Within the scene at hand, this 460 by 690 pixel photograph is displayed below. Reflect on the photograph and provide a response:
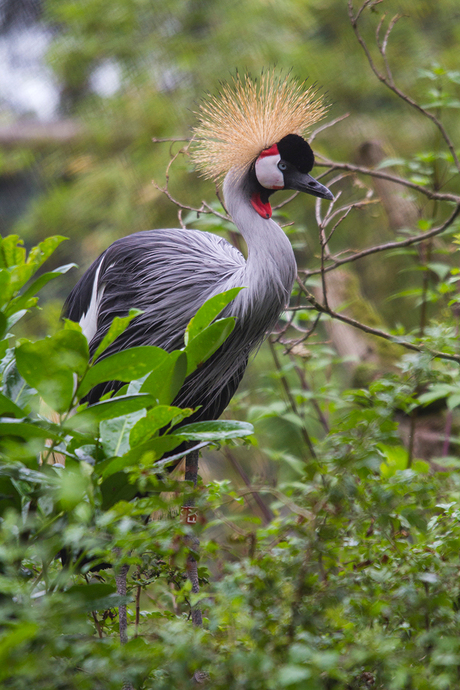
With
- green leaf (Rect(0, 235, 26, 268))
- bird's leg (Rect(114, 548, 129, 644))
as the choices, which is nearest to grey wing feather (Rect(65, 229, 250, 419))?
bird's leg (Rect(114, 548, 129, 644))

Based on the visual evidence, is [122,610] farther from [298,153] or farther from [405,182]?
[405,182]

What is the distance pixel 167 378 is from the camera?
781 mm

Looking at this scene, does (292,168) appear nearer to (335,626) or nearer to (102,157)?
(335,626)

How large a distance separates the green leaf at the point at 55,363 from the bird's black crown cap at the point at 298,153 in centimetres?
101

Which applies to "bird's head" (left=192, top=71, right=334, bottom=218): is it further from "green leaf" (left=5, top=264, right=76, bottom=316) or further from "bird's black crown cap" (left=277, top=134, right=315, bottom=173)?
"green leaf" (left=5, top=264, right=76, bottom=316)

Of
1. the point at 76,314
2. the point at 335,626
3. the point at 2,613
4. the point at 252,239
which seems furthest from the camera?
the point at 76,314

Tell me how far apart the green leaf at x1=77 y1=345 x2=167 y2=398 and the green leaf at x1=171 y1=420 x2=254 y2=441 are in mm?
102

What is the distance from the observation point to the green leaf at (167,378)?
2.52 ft

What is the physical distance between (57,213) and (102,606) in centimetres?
350

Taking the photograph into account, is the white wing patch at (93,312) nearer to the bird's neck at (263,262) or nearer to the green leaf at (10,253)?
the bird's neck at (263,262)

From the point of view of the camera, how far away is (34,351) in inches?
27.1

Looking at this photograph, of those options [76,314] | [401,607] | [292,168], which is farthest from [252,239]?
[401,607]

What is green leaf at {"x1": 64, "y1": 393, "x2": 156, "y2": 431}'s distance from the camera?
2.35 ft

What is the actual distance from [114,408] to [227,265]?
923 mm
